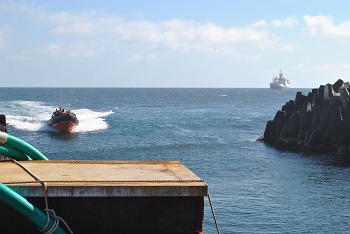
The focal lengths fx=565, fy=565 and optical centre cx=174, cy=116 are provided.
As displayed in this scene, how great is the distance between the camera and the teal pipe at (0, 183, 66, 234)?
616cm

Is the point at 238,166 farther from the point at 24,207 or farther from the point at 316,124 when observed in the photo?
the point at 24,207

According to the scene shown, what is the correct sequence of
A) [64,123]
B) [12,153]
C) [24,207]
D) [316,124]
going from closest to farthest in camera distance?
[24,207], [12,153], [316,124], [64,123]

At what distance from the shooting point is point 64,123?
5759 centimetres

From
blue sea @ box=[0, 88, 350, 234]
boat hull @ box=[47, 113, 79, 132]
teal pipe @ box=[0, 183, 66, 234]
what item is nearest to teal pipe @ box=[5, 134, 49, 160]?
teal pipe @ box=[0, 183, 66, 234]

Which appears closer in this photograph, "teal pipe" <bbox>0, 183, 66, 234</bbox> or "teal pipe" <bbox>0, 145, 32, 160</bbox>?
"teal pipe" <bbox>0, 183, 66, 234</bbox>

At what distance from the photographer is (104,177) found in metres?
7.06

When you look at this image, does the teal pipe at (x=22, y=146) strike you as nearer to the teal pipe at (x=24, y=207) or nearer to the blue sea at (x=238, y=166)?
the teal pipe at (x=24, y=207)

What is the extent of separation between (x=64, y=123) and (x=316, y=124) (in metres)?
26.7

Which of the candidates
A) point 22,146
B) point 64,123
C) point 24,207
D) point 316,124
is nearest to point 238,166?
point 316,124

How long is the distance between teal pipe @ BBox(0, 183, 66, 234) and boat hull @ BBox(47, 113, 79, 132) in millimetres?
52010

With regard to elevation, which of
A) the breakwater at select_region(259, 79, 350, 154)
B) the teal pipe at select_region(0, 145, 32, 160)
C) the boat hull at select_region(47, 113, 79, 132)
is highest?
the teal pipe at select_region(0, 145, 32, 160)

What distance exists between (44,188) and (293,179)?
964 inches

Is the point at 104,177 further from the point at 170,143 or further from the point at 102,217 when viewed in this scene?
the point at 170,143

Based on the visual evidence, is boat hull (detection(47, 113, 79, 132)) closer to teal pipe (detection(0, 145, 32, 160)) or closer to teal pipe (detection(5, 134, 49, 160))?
teal pipe (detection(5, 134, 49, 160))
